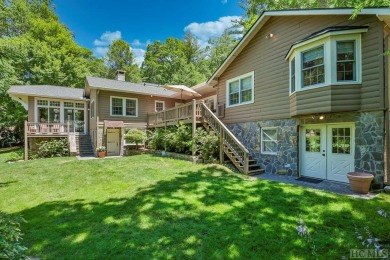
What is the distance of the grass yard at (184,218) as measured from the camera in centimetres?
337

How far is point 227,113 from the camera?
39.3 feet

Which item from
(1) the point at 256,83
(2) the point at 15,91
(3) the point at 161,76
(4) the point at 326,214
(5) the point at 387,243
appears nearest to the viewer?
(5) the point at 387,243

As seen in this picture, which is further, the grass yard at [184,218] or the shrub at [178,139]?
the shrub at [178,139]

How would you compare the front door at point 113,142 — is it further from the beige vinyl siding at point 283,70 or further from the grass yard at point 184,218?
the beige vinyl siding at point 283,70

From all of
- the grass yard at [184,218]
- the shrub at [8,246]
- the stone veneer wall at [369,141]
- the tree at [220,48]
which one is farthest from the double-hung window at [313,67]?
the tree at [220,48]

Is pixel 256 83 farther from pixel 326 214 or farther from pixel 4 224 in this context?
pixel 4 224

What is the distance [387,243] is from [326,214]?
1.11 m

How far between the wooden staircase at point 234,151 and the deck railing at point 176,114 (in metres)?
1.03

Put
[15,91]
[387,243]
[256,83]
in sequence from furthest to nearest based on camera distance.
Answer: [15,91], [256,83], [387,243]

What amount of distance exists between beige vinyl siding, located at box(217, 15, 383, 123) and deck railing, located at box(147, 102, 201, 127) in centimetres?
216

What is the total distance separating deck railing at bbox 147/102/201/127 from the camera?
1120 centimetres

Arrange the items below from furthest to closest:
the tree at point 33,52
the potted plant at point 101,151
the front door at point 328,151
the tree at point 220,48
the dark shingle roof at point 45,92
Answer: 1. the tree at point 220,48
2. the tree at point 33,52
3. the dark shingle roof at point 45,92
4. the potted plant at point 101,151
5. the front door at point 328,151

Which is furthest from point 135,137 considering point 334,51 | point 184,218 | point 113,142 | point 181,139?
point 334,51

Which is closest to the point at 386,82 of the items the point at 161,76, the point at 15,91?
the point at 15,91
